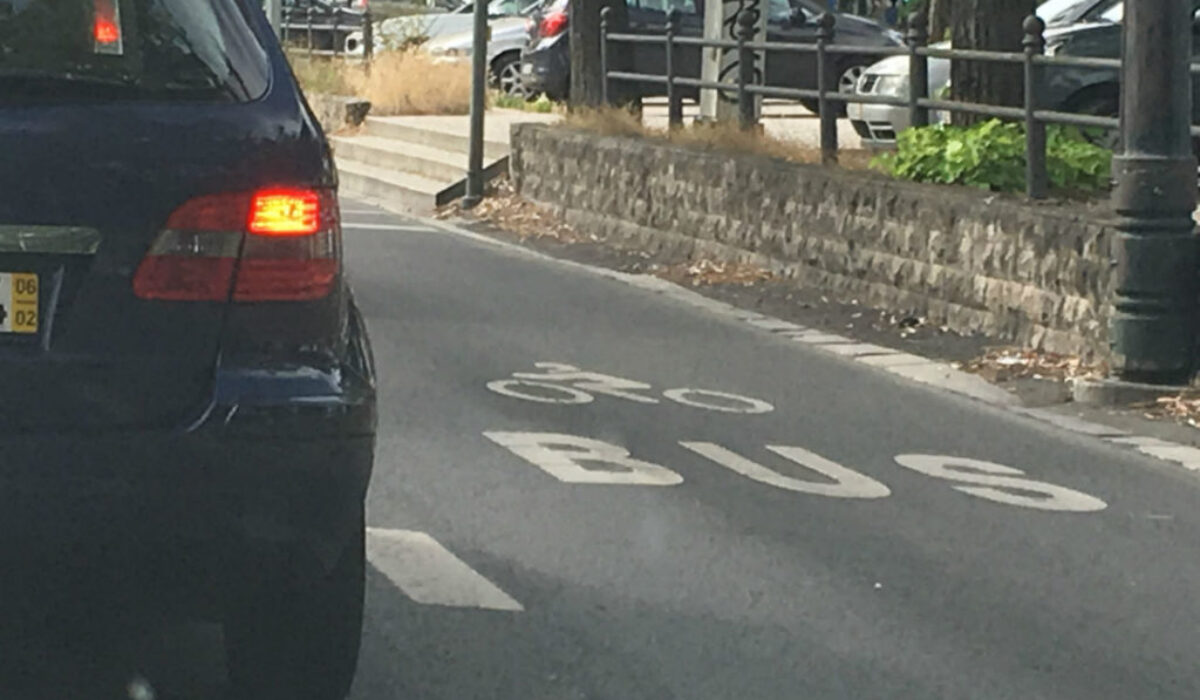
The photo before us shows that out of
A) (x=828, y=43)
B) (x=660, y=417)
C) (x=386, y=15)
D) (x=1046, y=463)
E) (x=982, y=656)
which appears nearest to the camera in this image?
(x=982, y=656)

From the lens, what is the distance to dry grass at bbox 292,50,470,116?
29.1m

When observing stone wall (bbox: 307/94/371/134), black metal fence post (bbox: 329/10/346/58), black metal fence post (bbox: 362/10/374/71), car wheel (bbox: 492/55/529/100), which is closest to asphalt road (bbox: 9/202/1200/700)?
stone wall (bbox: 307/94/371/134)

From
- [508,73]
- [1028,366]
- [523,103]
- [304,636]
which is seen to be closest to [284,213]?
[304,636]

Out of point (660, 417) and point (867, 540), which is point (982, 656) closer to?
point (867, 540)

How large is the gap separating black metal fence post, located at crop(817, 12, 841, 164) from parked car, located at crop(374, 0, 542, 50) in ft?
55.6

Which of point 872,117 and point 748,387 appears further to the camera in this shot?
point 872,117

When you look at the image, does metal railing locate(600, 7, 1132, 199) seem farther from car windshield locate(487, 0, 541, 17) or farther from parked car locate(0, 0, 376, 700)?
car windshield locate(487, 0, 541, 17)

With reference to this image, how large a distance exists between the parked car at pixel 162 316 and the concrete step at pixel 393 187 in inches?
681

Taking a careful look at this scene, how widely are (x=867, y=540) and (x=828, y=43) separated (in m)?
8.75

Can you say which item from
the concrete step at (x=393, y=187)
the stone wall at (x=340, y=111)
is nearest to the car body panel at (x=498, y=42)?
the stone wall at (x=340, y=111)

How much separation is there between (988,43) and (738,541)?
8069mm

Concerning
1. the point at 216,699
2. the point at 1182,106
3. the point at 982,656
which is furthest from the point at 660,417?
the point at 216,699

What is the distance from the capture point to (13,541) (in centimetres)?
461

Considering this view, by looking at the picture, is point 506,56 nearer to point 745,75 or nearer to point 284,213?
point 745,75
